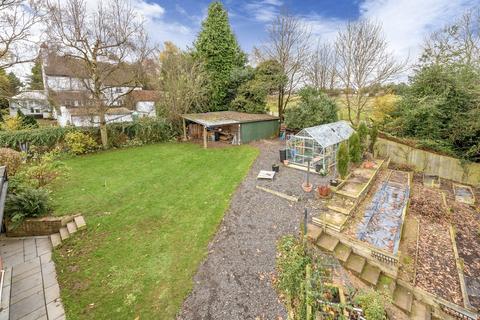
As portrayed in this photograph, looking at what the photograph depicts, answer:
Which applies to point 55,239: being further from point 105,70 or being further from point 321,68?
point 321,68

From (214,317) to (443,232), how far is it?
877cm

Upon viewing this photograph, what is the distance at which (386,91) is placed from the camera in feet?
65.2

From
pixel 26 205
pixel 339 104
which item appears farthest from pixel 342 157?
pixel 339 104

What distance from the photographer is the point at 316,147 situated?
13.1 m

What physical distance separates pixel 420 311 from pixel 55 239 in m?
10.9

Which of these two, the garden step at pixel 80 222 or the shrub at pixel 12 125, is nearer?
the garden step at pixel 80 222

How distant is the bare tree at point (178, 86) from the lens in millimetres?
19469

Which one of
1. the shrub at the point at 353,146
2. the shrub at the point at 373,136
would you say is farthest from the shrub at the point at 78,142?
the shrub at the point at 373,136

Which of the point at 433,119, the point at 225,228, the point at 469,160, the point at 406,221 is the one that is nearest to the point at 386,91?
the point at 433,119

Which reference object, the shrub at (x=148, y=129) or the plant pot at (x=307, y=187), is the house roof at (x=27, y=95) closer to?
the shrub at (x=148, y=129)

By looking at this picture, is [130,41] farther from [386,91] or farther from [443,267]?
[386,91]

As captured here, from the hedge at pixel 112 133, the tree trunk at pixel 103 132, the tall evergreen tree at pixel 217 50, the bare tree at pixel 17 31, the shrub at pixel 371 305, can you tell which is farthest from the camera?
the tall evergreen tree at pixel 217 50

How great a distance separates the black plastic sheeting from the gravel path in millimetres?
2309

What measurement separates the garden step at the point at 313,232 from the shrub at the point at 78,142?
1680cm
